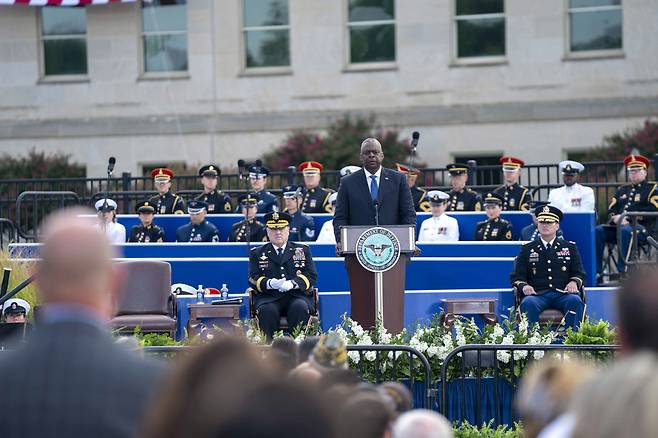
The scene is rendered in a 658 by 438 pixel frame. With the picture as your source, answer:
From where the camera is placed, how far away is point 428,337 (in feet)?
35.2

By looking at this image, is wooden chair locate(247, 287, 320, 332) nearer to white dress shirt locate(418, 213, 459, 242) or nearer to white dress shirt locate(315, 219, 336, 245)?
white dress shirt locate(315, 219, 336, 245)

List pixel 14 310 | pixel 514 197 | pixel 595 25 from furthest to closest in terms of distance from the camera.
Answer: pixel 595 25
pixel 514 197
pixel 14 310

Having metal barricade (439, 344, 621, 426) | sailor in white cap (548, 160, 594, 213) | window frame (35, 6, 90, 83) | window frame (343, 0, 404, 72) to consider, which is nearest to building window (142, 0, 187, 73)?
window frame (35, 6, 90, 83)

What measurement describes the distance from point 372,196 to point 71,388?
924 cm

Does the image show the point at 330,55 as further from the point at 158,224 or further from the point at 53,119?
the point at 158,224

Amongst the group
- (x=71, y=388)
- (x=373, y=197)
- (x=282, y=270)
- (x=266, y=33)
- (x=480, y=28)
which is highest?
(x=266, y=33)

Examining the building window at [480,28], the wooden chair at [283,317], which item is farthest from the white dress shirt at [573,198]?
the building window at [480,28]

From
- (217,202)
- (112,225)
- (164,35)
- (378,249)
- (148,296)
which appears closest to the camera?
(378,249)

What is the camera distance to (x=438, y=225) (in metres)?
16.6

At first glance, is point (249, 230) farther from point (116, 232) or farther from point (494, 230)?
point (494, 230)

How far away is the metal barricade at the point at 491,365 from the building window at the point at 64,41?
66.0 feet

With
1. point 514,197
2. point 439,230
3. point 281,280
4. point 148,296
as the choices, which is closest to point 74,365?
point 281,280

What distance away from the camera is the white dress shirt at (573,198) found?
56.3 feet

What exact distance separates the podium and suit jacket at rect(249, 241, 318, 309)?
5.16 feet
